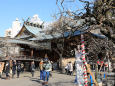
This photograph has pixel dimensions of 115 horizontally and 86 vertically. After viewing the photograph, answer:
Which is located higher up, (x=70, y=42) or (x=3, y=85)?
(x=70, y=42)

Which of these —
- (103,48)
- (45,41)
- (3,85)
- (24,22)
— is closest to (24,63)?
(45,41)

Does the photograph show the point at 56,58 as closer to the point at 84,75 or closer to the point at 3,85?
the point at 3,85

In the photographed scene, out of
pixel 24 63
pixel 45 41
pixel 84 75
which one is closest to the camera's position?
pixel 84 75

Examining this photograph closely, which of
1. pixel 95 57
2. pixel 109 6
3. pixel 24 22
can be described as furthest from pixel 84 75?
pixel 24 22

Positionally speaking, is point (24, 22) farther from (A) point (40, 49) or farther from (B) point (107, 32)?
(B) point (107, 32)

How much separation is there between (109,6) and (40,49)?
20.0m

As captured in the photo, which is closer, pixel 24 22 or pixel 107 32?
pixel 107 32

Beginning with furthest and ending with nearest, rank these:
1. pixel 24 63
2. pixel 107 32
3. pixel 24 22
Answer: pixel 24 22 → pixel 24 63 → pixel 107 32

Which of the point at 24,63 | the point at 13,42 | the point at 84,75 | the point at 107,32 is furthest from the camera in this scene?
the point at 24,63

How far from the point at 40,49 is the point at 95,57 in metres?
17.8

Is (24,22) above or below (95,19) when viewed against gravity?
above

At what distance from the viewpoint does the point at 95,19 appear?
7594mm

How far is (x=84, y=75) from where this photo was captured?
7.27m

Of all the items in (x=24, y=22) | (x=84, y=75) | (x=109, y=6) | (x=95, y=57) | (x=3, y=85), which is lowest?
(x=3, y=85)
